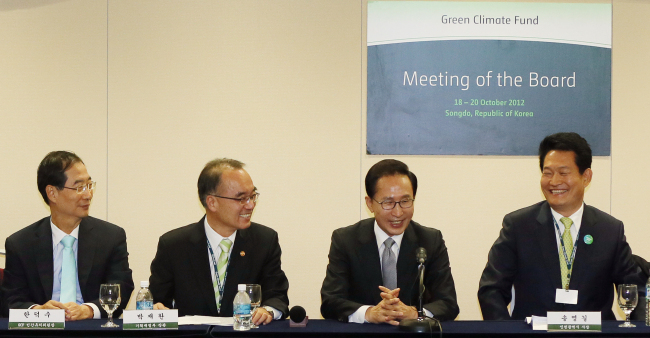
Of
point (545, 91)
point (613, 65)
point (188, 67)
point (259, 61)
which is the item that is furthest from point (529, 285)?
point (188, 67)

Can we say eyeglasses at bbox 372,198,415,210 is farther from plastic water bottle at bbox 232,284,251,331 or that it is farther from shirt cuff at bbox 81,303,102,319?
shirt cuff at bbox 81,303,102,319

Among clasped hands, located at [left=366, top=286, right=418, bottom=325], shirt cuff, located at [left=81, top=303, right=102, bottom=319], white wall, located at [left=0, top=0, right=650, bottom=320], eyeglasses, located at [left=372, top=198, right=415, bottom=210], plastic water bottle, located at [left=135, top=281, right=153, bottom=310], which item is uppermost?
white wall, located at [left=0, top=0, right=650, bottom=320]

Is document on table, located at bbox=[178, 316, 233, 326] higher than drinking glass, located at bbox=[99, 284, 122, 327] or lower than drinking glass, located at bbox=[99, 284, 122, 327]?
lower

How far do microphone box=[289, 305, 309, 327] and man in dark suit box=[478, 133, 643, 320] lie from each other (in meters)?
1.13

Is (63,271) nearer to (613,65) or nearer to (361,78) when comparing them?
(361,78)

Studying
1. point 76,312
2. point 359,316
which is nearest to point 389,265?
point 359,316

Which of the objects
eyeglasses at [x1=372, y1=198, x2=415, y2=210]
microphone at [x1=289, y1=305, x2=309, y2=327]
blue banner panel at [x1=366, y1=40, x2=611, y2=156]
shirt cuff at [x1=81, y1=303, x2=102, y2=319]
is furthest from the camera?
blue banner panel at [x1=366, y1=40, x2=611, y2=156]

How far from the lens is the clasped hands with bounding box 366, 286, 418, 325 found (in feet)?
9.25

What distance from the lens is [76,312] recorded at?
2939 mm

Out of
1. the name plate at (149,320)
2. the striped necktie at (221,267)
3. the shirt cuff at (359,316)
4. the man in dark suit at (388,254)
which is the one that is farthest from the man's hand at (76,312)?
the shirt cuff at (359,316)

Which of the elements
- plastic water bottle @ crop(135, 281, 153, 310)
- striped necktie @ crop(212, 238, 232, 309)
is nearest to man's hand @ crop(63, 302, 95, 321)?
plastic water bottle @ crop(135, 281, 153, 310)

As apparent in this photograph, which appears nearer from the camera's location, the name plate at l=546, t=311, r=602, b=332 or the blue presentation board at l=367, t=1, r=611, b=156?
the name plate at l=546, t=311, r=602, b=332

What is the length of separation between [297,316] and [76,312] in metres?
1.06

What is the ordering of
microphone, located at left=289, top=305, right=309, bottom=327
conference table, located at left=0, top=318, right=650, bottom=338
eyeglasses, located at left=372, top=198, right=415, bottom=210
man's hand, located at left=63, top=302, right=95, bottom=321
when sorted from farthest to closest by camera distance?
eyeglasses, located at left=372, top=198, right=415, bottom=210 → man's hand, located at left=63, top=302, right=95, bottom=321 → microphone, located at left=289, top=305, right=309, bottom=327 → conference table, located at left=0, top=318, right=650, bottom=338
